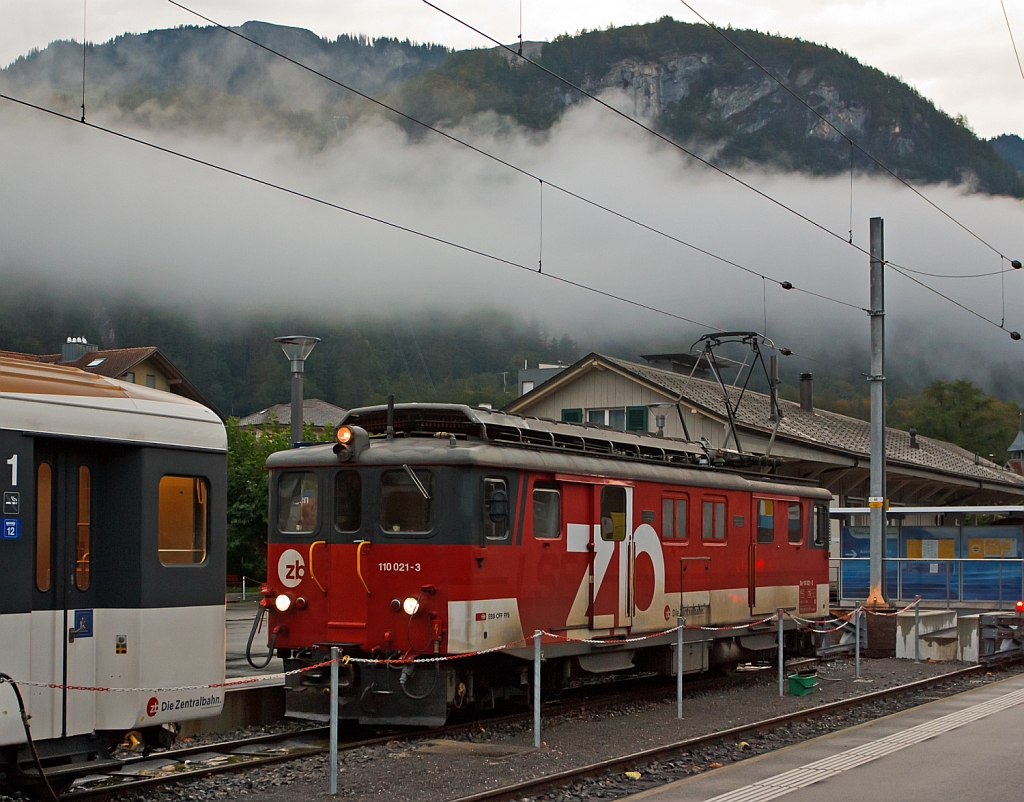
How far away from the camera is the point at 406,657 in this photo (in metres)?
12.1

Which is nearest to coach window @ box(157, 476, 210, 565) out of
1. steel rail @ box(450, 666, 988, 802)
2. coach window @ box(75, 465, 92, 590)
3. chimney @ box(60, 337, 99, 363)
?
coach window @ box(75, 465, 92, 590)

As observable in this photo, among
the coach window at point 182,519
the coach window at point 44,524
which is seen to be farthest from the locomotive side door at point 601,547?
the coach window at point 44,524

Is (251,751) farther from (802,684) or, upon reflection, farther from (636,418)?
Result: (636,418)

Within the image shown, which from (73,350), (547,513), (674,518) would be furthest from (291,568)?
(73,350)

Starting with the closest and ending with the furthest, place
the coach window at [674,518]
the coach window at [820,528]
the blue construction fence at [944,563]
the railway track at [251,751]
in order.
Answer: the railway track at [251,751], the coach window at [674,518], the coach window at [820,528], the blue construction fence at [944,563]

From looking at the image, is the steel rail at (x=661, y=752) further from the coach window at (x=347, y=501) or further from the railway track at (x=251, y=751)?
the coach window at (x=347, y=501)

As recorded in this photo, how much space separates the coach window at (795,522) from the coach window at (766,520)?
0.63m

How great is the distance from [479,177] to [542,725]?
5720 inches

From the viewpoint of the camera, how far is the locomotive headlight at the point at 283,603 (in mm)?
13008

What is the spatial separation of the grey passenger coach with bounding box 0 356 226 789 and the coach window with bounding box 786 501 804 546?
37.2ft

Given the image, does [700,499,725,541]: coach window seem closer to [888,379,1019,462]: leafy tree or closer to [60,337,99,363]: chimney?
[60,337,99,363]: chimney

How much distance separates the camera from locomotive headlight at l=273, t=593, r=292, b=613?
512 inches

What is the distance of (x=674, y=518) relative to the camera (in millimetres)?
15492

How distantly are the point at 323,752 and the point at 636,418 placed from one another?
26.8 meters
